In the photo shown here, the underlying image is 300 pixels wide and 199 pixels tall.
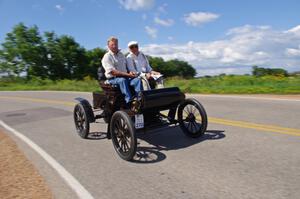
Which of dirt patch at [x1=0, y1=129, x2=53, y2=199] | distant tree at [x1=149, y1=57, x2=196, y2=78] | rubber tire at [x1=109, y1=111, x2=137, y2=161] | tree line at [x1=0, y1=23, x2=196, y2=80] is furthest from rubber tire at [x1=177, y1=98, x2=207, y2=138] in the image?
distant tree at [x1=149, y1=57, x2=196, y2=78]

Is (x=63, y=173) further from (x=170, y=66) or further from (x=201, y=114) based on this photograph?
(x=170, y=66)

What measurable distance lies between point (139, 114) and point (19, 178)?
2288 mm

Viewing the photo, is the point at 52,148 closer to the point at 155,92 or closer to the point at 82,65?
the point at 155,92

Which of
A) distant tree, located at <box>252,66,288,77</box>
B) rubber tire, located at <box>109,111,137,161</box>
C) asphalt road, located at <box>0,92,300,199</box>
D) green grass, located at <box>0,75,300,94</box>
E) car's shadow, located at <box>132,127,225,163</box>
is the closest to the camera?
asphalt road, located at <box>0,92,300,199</box>

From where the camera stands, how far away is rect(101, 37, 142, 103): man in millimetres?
6367

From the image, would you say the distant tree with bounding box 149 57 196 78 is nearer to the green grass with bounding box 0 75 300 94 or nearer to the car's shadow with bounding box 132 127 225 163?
the green grass with bounding box 0 75 300 94

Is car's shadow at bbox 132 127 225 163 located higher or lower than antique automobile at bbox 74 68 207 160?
lower

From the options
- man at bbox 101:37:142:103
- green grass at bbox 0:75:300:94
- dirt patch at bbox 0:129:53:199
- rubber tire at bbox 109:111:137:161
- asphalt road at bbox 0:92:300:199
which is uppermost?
man at bbox 101:37:142:103

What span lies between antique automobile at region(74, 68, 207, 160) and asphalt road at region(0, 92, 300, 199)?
268 millimetres

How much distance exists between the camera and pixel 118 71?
21.9 ft

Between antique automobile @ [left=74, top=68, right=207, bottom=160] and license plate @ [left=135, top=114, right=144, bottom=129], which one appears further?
license plate @ [left=135, top=114, right=144, bottom=129]

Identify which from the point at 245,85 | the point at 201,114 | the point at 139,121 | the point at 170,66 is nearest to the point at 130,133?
the point at 139,121

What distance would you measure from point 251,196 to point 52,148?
15.0ft

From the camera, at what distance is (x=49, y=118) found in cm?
1131
